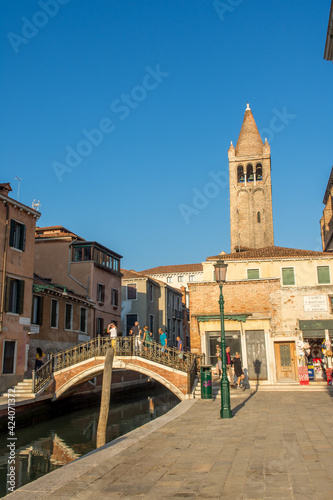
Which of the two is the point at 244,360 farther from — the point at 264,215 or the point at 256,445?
the point at 264,215

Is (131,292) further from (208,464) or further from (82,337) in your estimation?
(208,464)

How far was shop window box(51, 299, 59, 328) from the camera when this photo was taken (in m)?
24.9

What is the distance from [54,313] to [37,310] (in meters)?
1.72

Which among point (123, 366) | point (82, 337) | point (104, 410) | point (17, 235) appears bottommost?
point (104, 410)

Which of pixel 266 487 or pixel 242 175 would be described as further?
pixel 242 175

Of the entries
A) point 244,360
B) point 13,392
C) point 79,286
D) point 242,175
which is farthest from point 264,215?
point 13,392

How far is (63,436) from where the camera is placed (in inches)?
686

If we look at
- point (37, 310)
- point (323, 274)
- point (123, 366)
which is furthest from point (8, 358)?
point (323, 274)

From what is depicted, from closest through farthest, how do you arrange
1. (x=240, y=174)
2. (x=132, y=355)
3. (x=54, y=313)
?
(x=132, y=355)
(x=54, y=313)
(x=240, y=174)

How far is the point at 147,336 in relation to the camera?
2173cm

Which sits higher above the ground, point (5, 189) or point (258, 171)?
point (258, 171)

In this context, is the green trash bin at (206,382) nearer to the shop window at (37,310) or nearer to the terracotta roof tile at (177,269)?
the shop window at (37,310)

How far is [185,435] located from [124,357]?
456 inches

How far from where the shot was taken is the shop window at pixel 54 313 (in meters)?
24.9
